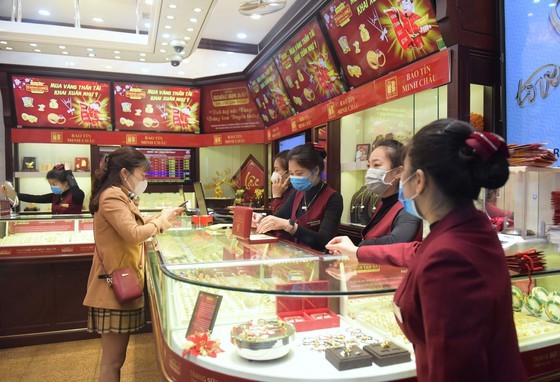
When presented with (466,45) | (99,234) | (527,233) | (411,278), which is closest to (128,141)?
(99,234)

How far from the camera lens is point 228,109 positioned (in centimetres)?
771

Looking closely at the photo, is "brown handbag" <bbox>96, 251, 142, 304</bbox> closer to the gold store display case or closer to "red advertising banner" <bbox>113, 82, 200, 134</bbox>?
the gold store display case

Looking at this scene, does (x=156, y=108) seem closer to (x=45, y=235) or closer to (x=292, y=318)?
(x=45, y=235)

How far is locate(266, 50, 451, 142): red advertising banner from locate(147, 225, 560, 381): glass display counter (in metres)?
1.54

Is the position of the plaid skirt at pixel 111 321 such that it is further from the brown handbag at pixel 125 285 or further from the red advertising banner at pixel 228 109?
the red advertising banner at pixel 228 109

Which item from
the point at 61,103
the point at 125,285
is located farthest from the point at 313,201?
the point at 61,103

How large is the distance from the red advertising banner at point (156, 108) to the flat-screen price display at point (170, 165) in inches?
16.1

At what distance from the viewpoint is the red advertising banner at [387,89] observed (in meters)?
3.27

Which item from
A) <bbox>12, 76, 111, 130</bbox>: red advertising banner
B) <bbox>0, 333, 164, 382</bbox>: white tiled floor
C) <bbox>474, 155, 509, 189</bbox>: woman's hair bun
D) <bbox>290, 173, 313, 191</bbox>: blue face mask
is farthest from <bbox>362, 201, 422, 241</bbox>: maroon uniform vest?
<bbox>12, 76, 111, 130</bbox>: red advertising banner

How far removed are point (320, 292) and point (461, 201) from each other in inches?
23.1

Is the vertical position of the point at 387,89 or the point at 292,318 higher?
the point at 387,89

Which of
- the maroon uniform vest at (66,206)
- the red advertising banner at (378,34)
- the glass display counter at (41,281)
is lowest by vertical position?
the glass display counter at (41,281)

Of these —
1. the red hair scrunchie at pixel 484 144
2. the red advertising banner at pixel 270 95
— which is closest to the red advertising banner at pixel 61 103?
the red advertising banner at pixel 270 95

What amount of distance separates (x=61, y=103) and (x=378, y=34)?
5561 mm
